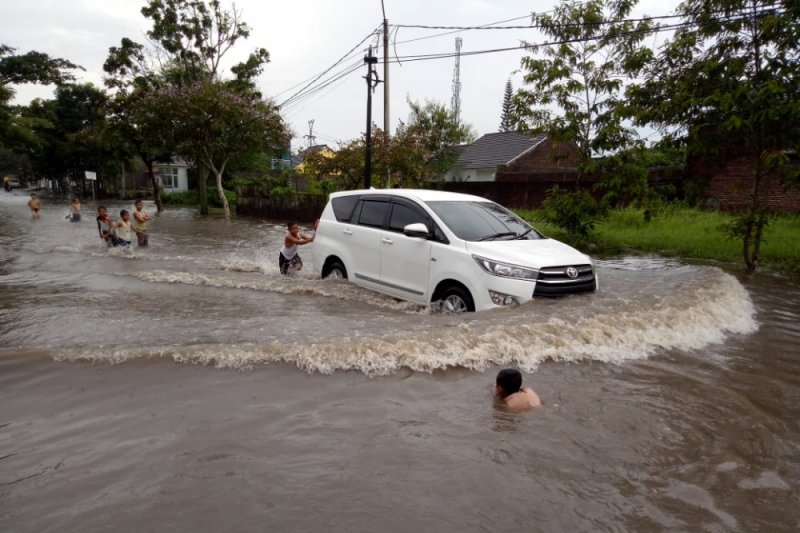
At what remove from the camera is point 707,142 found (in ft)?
32.7

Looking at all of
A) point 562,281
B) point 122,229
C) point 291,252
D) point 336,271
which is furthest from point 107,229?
point 562,281

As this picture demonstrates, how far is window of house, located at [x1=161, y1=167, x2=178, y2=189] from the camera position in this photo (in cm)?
5466

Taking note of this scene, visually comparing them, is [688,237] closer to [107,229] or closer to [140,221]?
[140,221]

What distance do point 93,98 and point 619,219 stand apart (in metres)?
44.5

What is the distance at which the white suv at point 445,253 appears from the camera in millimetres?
6035

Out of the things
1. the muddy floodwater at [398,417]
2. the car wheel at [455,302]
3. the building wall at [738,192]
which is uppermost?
the building wall at [738,192]

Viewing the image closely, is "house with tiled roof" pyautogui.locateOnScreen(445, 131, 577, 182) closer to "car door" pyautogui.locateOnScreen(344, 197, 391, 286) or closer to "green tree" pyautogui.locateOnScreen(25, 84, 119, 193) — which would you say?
"car door" pyautogui.locateOnScreen(344, 197, 391, 286)

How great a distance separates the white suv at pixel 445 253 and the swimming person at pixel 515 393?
6.13ft

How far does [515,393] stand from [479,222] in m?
3.27

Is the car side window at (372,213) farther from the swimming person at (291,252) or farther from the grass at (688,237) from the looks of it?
the grass at (688,237)

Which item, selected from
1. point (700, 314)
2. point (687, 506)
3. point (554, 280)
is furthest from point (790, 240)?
point (687, 506)

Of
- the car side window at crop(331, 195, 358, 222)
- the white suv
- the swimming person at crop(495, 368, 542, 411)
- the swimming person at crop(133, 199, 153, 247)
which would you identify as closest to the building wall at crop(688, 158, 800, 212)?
the white suv

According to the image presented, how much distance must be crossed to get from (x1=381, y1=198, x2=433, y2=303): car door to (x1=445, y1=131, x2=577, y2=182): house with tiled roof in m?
25.4

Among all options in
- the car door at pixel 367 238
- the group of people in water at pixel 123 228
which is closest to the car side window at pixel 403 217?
the car door at pixel 367 238
